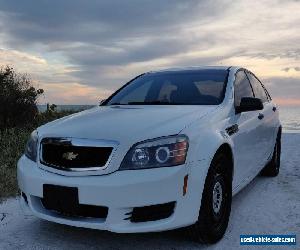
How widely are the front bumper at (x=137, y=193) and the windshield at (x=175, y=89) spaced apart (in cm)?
134

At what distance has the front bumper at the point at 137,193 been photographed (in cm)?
328

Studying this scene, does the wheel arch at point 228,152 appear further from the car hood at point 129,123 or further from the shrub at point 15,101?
the shrub at point 15,101

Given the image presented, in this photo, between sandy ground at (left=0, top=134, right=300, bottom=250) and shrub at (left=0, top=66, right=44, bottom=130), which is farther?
shrub at (left=0, top=66, right=44, bottom=130)

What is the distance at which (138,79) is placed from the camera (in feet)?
18.6

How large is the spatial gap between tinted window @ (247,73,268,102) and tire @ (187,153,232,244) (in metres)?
2.10

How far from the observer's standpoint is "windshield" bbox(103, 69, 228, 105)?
15.3 ft

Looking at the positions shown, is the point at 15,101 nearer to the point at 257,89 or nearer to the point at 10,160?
the point at 10,160

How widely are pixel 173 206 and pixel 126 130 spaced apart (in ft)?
2.34

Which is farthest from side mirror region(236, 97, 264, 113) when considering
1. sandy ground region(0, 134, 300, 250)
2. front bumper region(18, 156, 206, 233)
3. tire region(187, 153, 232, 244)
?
front bumper region(18, 156, 206, 233)

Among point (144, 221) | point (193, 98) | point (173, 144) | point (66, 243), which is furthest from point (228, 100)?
point (66, 243)

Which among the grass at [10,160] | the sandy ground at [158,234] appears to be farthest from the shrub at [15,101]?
the sandy ground at [158,234]

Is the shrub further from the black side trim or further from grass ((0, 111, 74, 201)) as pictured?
the black side trim

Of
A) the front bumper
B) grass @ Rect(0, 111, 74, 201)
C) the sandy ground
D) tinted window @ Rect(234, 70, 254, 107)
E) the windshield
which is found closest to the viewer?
the front bumper

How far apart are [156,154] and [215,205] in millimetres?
848
